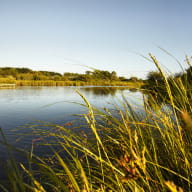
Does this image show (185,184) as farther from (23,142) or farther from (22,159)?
(23,142)

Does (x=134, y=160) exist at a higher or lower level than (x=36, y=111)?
higher

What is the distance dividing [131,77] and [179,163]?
0.96 m

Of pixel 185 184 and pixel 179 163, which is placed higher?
pixel 179 163

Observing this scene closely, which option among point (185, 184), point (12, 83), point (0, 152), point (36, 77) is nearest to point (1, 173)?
point (0, 152)

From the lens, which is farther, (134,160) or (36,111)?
(36,111)

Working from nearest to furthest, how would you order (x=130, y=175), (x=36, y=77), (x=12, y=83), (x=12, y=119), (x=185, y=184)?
(x=130, y=175)
(x=185, y=184)
(x=12, y=119)
(x=12, y=83)
(x=36, y=77)

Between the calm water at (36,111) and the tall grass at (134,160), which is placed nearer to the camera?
the tall grass at (134,160)

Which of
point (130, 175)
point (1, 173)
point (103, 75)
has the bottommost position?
point (1, 173)

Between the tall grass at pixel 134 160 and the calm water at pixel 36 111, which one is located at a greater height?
the tall grass at pixel 134 160

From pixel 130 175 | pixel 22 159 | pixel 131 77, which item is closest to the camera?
pixel 130 175

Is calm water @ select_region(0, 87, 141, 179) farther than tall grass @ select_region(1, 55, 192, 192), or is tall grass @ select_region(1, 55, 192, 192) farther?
calm water @ select_region(0, 87, 141, 179)

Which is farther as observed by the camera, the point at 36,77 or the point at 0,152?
the point at 36,77

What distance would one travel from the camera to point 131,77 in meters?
1.78

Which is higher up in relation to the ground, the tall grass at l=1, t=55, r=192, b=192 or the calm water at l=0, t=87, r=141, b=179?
the tall grass at l=1, t=55, r=192, b=192
